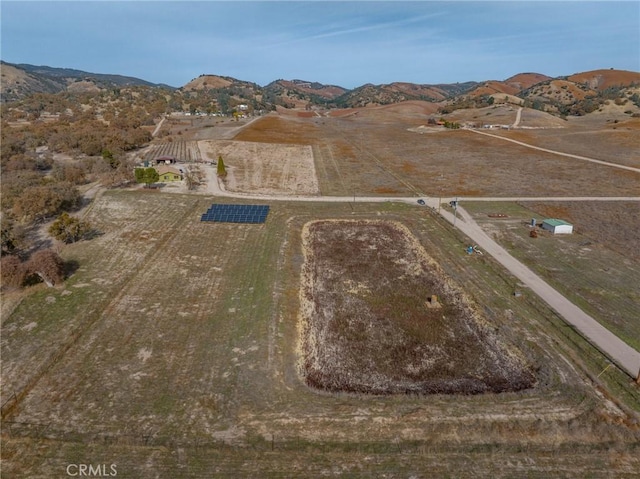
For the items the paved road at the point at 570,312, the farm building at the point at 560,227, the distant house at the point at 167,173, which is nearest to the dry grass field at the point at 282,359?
the paved road at the point at 570,312

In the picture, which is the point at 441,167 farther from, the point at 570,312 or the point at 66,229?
the point at 66,229

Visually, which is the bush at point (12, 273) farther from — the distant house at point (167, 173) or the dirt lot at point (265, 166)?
the distant house at point (167, 173)

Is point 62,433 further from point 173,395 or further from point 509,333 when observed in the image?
point 509,333

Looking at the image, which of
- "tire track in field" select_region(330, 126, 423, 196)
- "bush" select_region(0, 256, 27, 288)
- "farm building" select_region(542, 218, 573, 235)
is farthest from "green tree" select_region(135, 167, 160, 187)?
"farm building" select_region(542, 218, 573, 235)

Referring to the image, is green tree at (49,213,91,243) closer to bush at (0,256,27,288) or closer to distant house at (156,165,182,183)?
bush at (0,256,27,288)

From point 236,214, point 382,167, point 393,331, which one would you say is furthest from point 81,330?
point 382,167

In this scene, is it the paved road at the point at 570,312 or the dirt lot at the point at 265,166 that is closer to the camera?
the paved road at the point at 570,312
